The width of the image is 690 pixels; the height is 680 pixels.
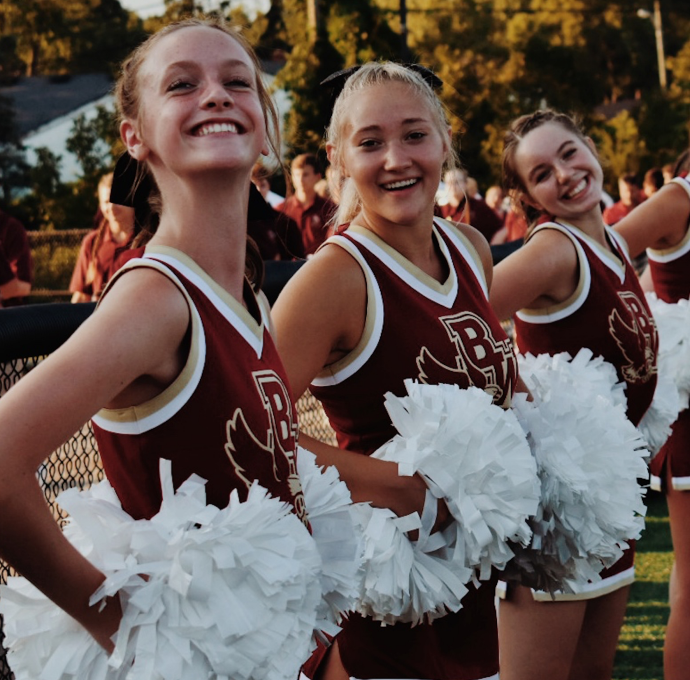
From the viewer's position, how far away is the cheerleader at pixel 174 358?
1436 millimetres

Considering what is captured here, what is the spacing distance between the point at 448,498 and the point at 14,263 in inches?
208

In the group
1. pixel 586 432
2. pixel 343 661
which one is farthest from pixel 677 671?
pixel 343 661

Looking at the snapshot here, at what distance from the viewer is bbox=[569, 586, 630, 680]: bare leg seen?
2.94m

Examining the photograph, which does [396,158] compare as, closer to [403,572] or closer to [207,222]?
[207,222]

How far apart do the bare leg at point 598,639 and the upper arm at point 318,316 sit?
1168mm

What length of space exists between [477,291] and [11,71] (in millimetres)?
36700

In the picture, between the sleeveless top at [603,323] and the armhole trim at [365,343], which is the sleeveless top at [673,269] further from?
the armhole trim at [365,343]

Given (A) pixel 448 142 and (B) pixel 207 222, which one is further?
(A) pixel 448 142

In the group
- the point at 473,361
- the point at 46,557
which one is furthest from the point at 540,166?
the point at 46,557

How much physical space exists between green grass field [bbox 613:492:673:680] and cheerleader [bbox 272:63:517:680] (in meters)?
2.00

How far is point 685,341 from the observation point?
3658 mm

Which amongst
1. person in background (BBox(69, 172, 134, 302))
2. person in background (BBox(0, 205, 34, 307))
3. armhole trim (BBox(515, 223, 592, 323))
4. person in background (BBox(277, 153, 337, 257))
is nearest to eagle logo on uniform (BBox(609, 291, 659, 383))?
armhole trim (BBox(515, 223, 592, 323))

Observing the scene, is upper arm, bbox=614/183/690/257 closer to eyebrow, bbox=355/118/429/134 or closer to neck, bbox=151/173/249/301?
eyebrow, bbox=355/118/429/134

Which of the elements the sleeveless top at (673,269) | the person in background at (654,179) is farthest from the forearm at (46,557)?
the person in background at (654,179)
